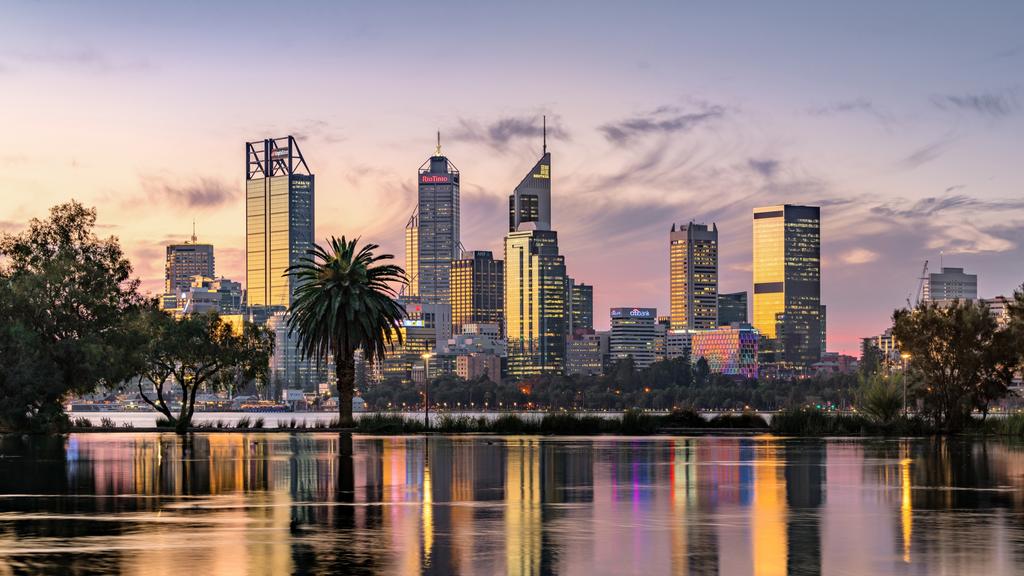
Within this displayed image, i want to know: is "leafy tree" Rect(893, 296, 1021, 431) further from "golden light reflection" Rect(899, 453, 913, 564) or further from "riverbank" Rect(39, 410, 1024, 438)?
"golden light reflection" Rect(899, 453, 913, 564)

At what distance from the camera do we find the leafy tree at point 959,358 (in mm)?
63625

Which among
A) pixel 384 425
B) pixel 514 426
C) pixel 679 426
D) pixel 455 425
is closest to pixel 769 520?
pixel 514 426

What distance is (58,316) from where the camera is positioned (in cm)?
6356

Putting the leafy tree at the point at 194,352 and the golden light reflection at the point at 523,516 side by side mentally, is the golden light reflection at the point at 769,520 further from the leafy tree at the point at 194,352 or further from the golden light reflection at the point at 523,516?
the leafy tree at the point at 194,352

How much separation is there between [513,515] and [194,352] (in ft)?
A: 172

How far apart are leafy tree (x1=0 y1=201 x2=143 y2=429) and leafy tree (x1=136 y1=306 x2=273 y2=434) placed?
86.5 inches

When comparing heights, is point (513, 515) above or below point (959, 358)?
below

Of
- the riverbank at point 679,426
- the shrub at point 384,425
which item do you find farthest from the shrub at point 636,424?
the shrub at point 384,425

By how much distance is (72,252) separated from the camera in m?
65.6

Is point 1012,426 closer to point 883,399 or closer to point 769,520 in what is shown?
point 883,399

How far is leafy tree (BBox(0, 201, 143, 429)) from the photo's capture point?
59.6m

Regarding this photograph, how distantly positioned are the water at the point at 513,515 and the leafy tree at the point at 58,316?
65.2 ft

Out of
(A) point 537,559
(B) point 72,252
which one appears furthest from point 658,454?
(B) point 72,252

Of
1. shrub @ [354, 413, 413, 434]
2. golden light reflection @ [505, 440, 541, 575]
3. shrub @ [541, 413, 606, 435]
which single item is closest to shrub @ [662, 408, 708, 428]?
shrub @ [541, 413, 606, 435]
